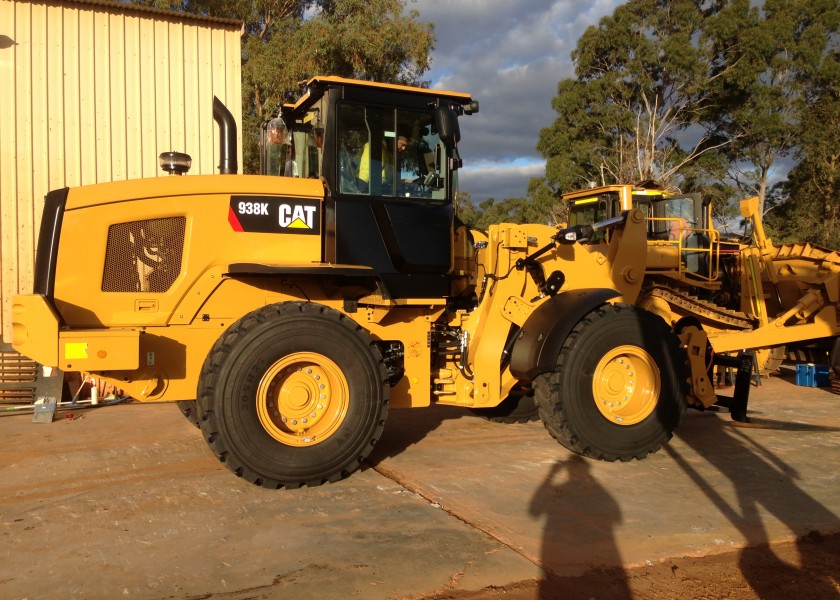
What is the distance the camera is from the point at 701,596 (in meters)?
3.47

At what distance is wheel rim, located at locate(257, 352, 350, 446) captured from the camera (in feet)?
16.2

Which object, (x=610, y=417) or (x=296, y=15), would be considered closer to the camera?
(x=610, y=417)

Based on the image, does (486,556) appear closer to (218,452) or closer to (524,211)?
(218,452)

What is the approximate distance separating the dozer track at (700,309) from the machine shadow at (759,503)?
7.76 feet

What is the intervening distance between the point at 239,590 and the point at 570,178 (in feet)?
92.0

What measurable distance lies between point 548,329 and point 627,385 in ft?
2.92

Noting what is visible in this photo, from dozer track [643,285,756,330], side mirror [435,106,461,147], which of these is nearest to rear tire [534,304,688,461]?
side mirror [435,106,461,147]

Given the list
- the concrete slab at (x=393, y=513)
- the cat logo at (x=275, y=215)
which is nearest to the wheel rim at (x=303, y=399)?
the concrete slab at (x=393, y=513)

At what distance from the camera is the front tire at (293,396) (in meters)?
4.74

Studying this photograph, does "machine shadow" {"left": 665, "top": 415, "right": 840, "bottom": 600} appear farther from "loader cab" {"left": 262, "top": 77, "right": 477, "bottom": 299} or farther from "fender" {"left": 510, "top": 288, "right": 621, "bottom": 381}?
"loader cab" {"left": 262, "top": 77, "right": 477, "bottom": 299}

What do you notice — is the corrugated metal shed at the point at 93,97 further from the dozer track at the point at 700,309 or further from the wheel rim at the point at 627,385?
the wheel rim at the point at 627,385

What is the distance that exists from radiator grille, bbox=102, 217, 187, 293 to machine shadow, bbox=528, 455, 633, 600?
301 centimetres

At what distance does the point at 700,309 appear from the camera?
9.32m

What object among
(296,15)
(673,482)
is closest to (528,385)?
(673,482)
